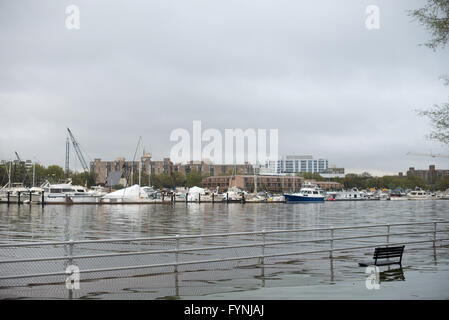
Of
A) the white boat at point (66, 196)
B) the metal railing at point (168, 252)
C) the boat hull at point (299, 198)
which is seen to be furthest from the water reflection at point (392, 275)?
the boat hull at point (299, 198)

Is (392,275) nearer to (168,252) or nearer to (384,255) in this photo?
(384,255)

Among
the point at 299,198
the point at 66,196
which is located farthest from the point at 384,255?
the point at 299,198

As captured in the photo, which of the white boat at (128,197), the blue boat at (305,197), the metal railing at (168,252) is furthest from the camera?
the blue boat at (305,197)

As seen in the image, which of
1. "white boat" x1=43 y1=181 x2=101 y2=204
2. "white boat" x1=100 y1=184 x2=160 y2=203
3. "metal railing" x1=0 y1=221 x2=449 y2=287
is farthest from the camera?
"white boat" x1=100 y1=184 x2=160 y2=203

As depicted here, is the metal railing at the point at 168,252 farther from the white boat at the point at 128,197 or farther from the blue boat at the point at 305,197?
the blue boat at the point at 305,197

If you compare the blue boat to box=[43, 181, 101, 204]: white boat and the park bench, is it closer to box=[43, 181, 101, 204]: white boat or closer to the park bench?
box=[43, 181, 101, 204]: white boat

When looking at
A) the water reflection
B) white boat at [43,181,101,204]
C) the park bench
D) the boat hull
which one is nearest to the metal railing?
the park bench

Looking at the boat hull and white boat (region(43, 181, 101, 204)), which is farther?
the boat hull

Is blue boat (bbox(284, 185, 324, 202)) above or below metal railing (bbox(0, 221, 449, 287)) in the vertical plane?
below

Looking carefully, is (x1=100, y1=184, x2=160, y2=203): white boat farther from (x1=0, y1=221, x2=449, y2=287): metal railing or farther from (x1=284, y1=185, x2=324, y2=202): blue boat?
(x1=0, y1=221, x2=449, y2=287): metal railing

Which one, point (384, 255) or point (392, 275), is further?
point (384, 255)

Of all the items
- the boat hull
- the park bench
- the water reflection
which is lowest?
the boat hull

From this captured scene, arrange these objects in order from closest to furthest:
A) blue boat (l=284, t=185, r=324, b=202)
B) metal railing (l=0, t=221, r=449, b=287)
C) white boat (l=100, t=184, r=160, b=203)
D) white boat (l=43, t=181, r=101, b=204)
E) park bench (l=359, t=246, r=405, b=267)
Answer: metal railing (l=0, t=221, r=449, b=287) < park bench (l=359, t=246, r=405, b=267) < white boat (l=43, t=181, r=101, b=204) < white boat (l=100, t=184, r=160, b=203) < blue boat (l=284, t=185, r=324, b=202)
